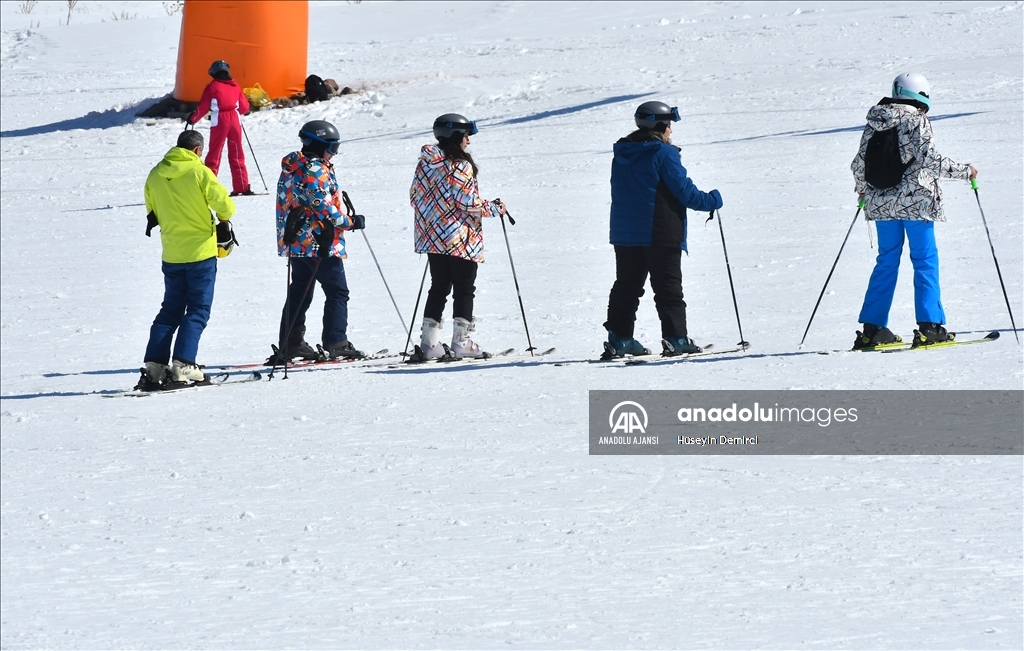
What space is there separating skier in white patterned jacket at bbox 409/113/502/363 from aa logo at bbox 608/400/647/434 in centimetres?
175

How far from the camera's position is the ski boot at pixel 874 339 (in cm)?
840

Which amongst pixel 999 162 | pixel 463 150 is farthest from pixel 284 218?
pixel 999 162

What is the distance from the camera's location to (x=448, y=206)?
8.47m

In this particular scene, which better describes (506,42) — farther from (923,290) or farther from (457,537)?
(457,537)

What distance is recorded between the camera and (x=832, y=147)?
16.2 metres

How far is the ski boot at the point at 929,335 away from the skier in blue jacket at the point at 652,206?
50.1 inches

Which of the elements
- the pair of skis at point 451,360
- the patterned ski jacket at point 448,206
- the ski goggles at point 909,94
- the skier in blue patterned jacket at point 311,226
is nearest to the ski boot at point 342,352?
the skier in blue patterned jacket at point 311,226

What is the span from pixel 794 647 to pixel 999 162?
37.8 ft

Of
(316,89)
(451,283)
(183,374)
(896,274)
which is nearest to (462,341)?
(451,283)

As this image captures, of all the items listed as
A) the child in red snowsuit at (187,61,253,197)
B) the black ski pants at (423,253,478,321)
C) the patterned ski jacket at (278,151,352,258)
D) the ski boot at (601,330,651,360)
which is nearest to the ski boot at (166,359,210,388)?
the patterned ski jacket at (278,151,352,258)

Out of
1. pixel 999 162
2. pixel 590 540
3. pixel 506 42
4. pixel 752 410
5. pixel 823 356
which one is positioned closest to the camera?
pixel 590 540

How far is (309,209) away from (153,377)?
1.29m

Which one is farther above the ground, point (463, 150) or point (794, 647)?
point (463, 150)

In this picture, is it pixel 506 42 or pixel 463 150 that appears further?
pixel 506 42
